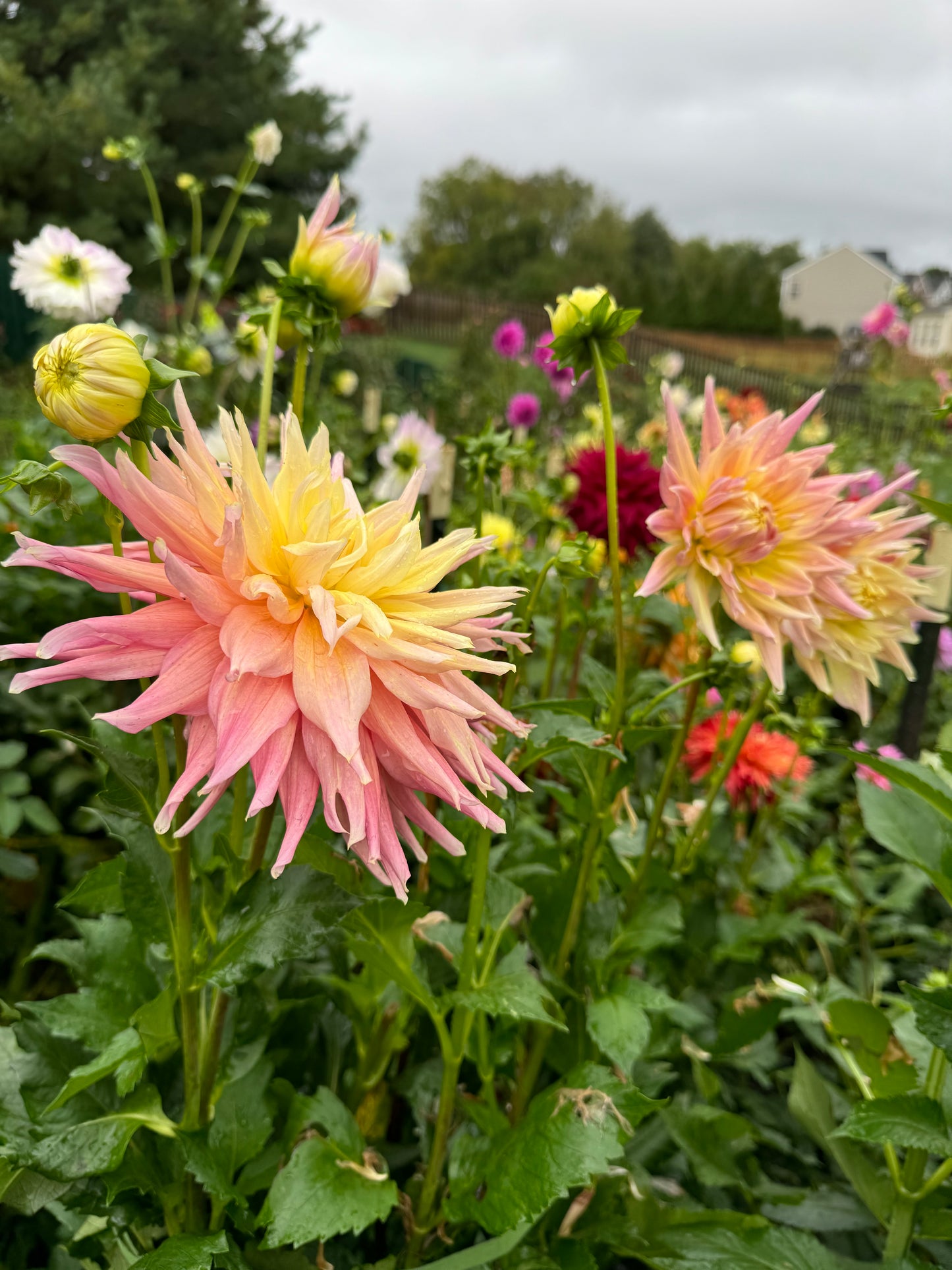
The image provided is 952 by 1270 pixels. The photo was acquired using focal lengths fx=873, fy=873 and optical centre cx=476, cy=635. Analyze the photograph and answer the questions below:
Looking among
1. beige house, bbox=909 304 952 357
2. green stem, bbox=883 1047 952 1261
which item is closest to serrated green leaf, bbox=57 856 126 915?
green stem, bbox=883 1047 952 1261

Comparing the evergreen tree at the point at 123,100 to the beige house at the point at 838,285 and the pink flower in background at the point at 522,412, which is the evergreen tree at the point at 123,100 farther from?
the beige house at the point at 838,285

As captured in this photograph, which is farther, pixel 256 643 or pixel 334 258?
pixel 334 258

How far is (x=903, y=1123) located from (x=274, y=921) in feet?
1.73

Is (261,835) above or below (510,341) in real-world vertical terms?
below

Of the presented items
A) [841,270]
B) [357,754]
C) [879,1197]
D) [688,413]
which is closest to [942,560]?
[879,1197]

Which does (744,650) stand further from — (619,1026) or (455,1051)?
(455,1051)

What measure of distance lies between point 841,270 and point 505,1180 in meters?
5.80

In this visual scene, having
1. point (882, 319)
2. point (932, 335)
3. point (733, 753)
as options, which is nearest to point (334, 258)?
point (733, 753)

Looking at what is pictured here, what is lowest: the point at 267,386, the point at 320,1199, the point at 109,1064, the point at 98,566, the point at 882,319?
the point at 320,1199

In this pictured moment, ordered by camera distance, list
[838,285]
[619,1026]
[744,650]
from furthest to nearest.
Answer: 1. [838,285]
2. [744,650]
3. [619,1026]

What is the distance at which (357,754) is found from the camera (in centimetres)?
42

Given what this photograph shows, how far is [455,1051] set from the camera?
0.70 meters

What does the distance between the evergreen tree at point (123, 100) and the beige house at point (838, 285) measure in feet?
9.84

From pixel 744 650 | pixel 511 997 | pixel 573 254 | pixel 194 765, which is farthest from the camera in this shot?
pixel 573 254
